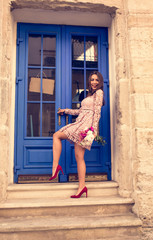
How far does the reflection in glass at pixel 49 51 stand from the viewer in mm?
4262

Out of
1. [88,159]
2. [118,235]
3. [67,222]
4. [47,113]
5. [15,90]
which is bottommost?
[118,235]

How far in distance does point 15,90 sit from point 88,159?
1.75 meters

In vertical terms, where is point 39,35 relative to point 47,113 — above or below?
above

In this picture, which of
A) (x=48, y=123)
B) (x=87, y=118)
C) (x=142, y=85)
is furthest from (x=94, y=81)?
(x=48, y=123)

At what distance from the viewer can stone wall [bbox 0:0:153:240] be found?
3.37 meters

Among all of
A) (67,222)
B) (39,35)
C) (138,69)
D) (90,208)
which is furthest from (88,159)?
(39,35)

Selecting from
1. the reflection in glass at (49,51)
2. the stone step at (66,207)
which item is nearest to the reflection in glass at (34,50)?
the reflection in glass at (49,51)

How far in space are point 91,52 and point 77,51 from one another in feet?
0.88

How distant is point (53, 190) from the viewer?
3.57 metres

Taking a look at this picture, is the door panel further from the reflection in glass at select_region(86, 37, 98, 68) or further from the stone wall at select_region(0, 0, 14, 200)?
the stone wall at select_region(0, 0, 14, 200)

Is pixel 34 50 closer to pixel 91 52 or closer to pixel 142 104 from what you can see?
Answer: pixel 91 52

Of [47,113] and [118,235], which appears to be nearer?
[118,235]

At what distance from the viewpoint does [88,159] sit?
4.07m

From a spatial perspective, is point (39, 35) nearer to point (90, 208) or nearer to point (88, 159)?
point (88, 159)
